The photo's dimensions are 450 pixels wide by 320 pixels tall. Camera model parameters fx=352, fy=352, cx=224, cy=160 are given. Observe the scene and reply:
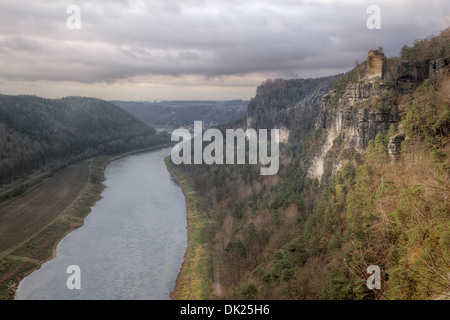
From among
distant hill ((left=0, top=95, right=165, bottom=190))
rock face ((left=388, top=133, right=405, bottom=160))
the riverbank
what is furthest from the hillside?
distant hill ((left=0, top=95, right=165, bottom=190))

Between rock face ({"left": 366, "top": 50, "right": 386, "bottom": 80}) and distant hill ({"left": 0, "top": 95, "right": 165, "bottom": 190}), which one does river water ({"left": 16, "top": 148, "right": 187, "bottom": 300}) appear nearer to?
distant hill ({"left": 0, "top": 95, "right": 165, "bottom": 190})

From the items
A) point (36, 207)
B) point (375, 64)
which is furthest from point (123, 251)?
point (375, 64)

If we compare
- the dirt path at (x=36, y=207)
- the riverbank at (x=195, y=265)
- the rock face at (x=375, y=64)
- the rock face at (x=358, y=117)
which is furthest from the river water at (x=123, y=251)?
the rock face at (x=375, y=64)

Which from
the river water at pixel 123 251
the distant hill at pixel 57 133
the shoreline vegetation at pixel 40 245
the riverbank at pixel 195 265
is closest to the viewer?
the riverbank at pixel 195 265

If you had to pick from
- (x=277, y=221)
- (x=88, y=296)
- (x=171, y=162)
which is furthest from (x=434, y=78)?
(x=171, y=162)

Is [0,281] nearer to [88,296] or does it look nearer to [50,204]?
[88,296]

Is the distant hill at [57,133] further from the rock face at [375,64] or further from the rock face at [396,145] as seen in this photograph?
the rock face at [396,145]

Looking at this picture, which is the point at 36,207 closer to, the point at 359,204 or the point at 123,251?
the point at 123,251
